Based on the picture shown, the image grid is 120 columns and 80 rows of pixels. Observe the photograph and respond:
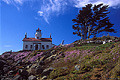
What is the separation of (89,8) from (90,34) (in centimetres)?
1028

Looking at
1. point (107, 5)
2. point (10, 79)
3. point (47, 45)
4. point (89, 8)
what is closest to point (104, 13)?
point (107, 5)

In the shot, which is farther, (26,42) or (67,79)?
(26,42)

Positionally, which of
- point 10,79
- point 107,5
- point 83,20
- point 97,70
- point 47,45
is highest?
point 107,5

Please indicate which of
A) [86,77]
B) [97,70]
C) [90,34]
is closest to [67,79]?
[86,77]

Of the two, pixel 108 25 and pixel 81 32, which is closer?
pixel 108 25

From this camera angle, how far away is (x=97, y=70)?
8914 mm

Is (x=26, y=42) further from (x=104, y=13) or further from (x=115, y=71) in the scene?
(x=115, y=71)

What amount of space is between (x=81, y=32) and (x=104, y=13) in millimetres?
11024

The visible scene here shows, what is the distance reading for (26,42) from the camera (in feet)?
150

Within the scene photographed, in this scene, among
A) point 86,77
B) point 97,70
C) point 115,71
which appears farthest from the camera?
point 97,70

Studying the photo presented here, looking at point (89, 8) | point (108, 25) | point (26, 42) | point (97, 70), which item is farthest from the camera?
point (26, 42)

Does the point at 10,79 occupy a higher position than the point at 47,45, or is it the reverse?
the point at 47,45

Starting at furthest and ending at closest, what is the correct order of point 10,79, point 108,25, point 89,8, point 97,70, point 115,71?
point 89,8
point 108,25
point 10,79
point 97,70
point 115,71

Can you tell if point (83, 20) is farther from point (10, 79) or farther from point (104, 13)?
point (10, 79)
